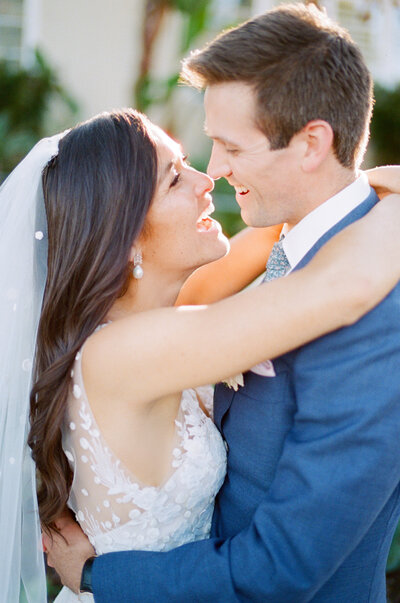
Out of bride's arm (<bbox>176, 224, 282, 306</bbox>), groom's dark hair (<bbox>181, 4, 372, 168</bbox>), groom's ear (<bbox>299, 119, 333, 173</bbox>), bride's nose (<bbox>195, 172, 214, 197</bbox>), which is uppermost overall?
groom's dark hair (<bbox>181, 4, 372, 168</bbox>)

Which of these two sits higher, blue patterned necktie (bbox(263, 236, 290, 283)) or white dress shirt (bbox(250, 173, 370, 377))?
white dress shirt (bbox(250, 173, 370, 377))

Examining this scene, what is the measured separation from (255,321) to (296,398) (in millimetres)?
277

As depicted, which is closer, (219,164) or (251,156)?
(251,156)

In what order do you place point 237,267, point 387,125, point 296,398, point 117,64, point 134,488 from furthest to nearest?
point 387,125, point 117,64, point 237,267, point 134,488, point 296,398

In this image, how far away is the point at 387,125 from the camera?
1073cm

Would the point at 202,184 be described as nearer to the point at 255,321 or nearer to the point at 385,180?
the point at 385,180

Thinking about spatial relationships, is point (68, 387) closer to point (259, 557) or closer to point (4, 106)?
point (259, 557)

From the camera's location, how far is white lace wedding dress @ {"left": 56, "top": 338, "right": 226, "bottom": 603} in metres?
2.30

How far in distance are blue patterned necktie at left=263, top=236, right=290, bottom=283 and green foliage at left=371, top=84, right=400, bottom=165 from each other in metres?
8.94

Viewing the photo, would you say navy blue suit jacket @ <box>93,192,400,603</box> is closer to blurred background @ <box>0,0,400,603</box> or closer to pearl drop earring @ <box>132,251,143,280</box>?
pearl drop earring @ <box>132,251,143,280</box>

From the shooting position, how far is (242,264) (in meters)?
3.00

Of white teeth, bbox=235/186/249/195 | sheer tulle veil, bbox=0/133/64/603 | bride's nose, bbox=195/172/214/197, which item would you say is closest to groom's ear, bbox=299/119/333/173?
white teeth, bbox=235/186/249/195

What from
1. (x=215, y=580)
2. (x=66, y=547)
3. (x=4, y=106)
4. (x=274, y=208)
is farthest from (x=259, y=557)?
(x=4, y=106)

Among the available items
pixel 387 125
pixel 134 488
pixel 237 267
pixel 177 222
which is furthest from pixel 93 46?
pixel 134 488
